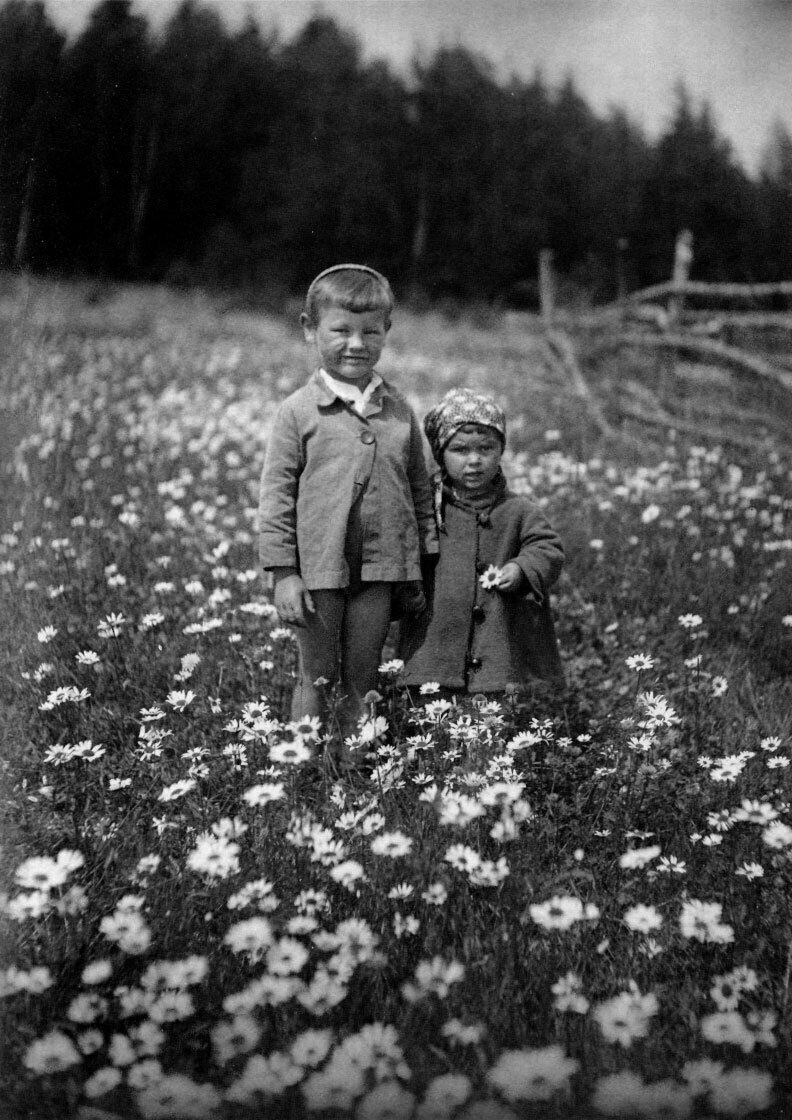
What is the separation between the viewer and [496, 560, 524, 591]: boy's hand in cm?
346

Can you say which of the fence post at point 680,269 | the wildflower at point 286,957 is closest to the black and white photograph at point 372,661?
the wildflower at point 286,957

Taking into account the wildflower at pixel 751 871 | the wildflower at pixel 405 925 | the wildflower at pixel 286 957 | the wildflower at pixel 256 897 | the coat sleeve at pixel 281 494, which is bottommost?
the wildflower at pixel 286 957

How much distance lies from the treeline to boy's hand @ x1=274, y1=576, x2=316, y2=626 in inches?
52.5

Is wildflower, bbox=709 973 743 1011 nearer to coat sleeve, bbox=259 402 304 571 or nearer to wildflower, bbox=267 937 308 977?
wildflower, bbox=267 937 308 977

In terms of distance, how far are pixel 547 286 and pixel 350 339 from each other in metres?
8.80

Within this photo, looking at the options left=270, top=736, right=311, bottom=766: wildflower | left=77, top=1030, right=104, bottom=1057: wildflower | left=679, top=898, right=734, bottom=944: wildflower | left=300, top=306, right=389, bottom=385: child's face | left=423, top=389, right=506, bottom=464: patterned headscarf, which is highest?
left=300, top=306, right=389, bottom=385: child's face

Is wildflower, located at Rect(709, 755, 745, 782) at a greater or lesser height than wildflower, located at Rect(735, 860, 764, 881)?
greater

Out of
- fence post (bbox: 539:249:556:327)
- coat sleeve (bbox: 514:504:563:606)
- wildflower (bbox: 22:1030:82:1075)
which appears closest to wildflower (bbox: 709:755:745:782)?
coat sleeve (bbox: 514:504:563:606)

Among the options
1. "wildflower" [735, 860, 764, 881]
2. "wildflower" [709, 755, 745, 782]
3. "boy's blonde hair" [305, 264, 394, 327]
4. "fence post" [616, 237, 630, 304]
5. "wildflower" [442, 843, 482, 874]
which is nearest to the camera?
"wildflower" [442, 843, 482, 874]

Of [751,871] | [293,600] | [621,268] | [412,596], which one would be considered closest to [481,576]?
[412,596]

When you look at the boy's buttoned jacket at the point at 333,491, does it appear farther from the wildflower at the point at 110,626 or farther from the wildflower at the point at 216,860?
the wildflower at the point at 216,860

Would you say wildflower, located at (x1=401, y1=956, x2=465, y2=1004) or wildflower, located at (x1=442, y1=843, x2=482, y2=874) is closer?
wildflower, located at (x1=401, y1=956, x2=465, y2=1004)

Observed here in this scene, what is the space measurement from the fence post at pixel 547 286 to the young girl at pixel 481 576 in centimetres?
793

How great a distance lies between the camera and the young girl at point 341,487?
335cm
